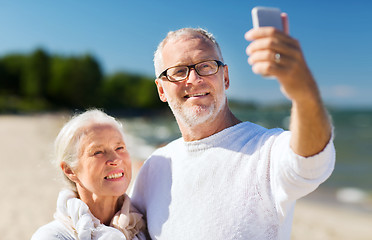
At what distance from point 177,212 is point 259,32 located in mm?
1322

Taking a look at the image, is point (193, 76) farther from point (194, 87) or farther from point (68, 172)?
point (68, 172)

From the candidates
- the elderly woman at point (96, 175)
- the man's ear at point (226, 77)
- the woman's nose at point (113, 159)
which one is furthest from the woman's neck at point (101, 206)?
the man's ear at point (226, 77)

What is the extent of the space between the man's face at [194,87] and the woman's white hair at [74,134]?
489 mm

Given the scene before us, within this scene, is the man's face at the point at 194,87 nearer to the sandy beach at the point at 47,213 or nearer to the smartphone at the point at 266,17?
the smartphone at the point at 266,17

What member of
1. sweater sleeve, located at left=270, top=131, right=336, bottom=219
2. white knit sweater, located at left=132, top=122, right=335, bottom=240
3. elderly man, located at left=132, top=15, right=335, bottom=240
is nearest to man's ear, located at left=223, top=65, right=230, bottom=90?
elderly man, located at left=132, top=15, right=335, bottom=240

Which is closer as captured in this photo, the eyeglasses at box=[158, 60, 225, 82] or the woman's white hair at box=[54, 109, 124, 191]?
the eyeglasses at box=[158, 60, 225, 82]

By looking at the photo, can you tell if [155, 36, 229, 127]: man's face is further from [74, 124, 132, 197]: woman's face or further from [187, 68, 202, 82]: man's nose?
[74, 124, 132, 197]: woman's face

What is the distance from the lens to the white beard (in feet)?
7.50

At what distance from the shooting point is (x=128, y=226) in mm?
2369

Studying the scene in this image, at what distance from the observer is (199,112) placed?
2291 mm

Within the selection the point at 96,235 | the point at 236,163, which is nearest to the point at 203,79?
the point at 236,163

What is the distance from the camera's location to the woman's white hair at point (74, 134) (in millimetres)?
2441

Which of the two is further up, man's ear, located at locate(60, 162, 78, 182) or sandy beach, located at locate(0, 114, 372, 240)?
A: man's ear, located at locate(60, 162, 78, 182)

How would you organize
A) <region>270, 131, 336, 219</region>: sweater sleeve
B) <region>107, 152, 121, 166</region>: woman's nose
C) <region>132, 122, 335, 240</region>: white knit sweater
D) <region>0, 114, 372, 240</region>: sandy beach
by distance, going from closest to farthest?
<region>270, 131, 336, 219</region>: sweater sleeve
<region>132, 122, 335, 240</region>: white knit sweater
<region>107, 152, 121, 166</region>: woman's nose
<region>0, 114, 372, 240</region>: sandy beach
